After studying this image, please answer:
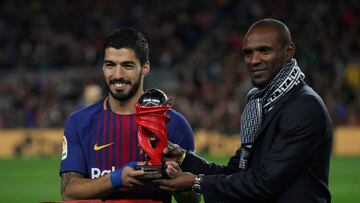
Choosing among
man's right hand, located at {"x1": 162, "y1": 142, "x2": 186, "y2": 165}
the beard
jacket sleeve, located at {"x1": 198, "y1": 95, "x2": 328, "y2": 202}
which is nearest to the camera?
jacket sleeve, located at {"x1": 198, "y1": 95, "x2": 328, "y2": 202}

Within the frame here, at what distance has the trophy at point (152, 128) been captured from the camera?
436cm

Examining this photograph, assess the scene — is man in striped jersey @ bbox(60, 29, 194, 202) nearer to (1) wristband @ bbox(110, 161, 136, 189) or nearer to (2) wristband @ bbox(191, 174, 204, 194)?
(1) wristband @ bbox(110, 161, 136, 189)

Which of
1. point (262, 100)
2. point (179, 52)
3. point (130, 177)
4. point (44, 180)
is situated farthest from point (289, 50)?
point (179, 52)

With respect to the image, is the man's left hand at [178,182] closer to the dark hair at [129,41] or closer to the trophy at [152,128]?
the trophy at [152,128]

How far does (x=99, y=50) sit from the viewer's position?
22.5 meters

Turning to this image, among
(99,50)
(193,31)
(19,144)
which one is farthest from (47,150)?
(193,31)

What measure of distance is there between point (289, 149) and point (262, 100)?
346mm

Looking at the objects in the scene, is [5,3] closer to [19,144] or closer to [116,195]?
[19,144]

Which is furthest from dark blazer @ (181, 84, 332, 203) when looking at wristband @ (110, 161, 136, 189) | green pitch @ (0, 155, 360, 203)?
green pitch @ (0, 155, 360, 203)

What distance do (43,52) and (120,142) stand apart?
59.6 ft

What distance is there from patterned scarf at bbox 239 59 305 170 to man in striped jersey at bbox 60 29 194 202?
676mm

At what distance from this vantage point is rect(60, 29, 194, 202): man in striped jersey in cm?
479

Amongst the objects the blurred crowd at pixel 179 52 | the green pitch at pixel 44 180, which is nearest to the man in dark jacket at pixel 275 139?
the green pitch at pixel 44 180

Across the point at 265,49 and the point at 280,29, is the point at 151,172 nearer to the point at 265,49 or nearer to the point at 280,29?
the point at 265,49
